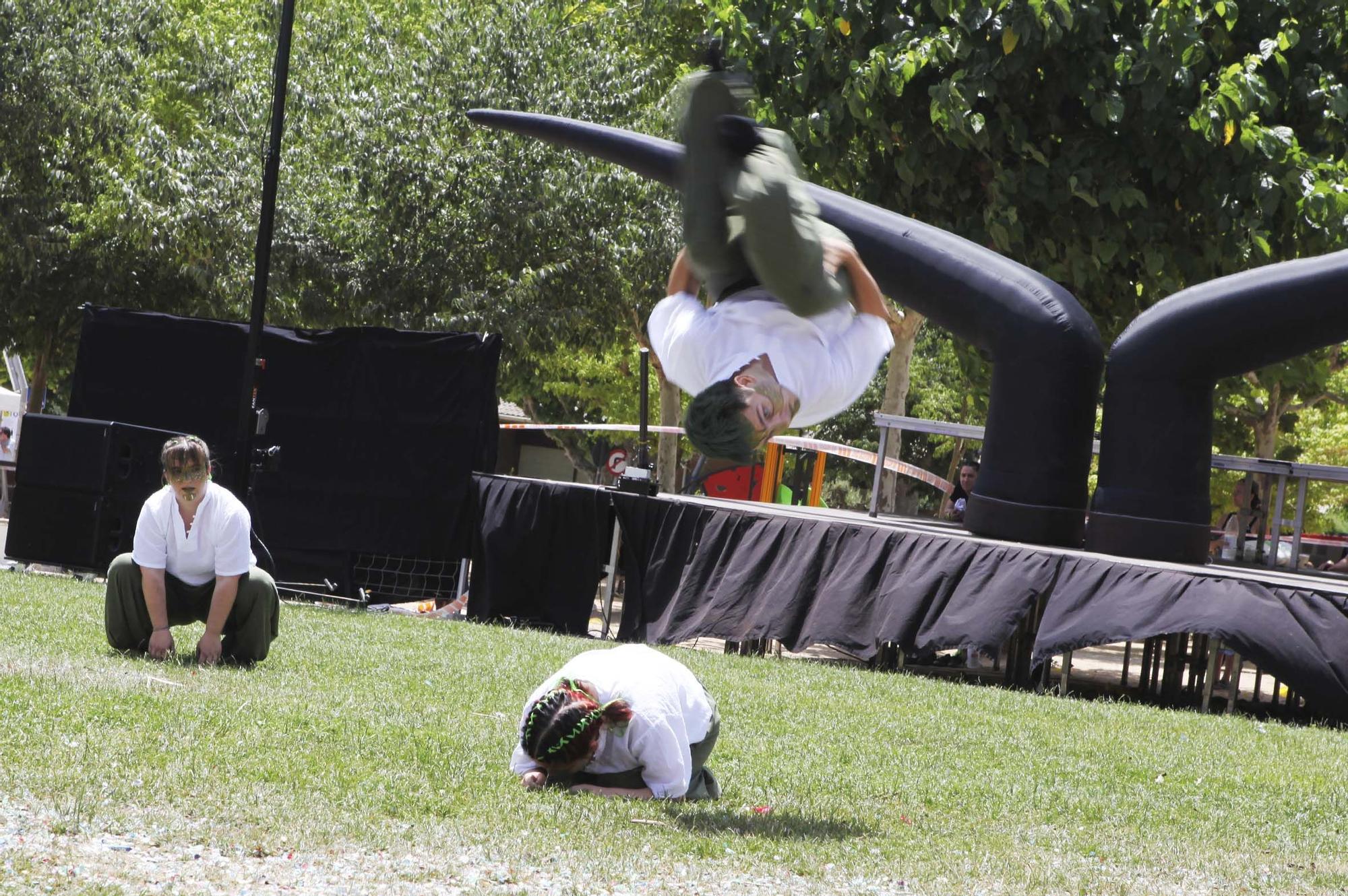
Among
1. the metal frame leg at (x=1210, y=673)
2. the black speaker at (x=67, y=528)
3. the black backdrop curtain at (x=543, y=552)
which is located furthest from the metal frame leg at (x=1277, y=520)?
the black speaker at (x=67, y=528)

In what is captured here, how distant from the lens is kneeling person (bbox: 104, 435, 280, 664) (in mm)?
7727

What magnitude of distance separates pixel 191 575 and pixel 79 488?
4642 mm

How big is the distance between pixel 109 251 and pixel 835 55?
13.4m

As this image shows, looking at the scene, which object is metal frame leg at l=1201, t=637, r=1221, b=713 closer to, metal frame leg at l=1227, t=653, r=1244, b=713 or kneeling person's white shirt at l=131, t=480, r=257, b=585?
metal frame leg at l=1227, t=653, r=1244, b=713

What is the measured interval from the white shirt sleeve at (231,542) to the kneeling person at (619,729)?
2.67 meters

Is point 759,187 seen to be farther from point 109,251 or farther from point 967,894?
point 109,251

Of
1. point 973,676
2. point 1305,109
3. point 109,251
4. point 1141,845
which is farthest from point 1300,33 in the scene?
point 109,251

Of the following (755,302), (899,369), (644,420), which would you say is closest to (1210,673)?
(644,420)

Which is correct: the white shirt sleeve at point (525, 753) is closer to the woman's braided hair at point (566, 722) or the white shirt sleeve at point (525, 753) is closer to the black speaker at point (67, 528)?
the woman's braided hair at point (566, 722)

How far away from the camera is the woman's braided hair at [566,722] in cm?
541

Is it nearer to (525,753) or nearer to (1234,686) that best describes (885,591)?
(1234,686)

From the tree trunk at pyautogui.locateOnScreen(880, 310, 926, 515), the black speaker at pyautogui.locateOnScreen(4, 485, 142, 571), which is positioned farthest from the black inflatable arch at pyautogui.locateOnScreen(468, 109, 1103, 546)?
the tree trunk at pyautogui.locateOnScreen(880, 310, 926, 515)

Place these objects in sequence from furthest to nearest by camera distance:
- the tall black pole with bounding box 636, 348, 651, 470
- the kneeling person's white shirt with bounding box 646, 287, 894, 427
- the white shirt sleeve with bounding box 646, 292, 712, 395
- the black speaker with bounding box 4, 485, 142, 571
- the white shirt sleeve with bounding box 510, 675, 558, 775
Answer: the black speaker with bounding box 4, 485, 142, 571
the tall black pole with bounding box 636, 348, 651, 470
the white shirt sleeve with bounding box 510, 675, 558, 775
the white shirt sleeve with bounding box 646, 292, 712, 395
the kneeling person's white shirt with bounding box 646, 287, 894, 427

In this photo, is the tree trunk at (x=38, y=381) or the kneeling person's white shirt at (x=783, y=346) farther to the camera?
the tree trunk at (x=38, y=381)
